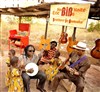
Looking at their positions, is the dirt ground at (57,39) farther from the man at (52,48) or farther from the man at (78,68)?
the man at (78,68)

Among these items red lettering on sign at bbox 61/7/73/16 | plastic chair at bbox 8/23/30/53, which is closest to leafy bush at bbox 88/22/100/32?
plastic chair at bbox 8/23/30/53

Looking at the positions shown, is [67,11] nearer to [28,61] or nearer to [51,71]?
[28,61]

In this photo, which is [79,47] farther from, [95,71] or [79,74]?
[95,71]

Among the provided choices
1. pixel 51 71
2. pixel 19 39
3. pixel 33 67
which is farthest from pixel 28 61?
pixel 19 39

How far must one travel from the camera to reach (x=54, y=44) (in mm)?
5766

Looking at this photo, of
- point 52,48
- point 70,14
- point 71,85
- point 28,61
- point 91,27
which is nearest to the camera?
point 28,61

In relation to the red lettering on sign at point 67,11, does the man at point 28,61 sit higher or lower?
lower

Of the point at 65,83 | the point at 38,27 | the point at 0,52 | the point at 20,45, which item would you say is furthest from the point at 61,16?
the point at 38,27

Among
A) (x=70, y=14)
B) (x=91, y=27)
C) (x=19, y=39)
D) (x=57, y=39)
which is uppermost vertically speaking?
(x=70, y=14)

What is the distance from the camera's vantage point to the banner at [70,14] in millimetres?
4504

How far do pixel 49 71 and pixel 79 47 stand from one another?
5.07 feet

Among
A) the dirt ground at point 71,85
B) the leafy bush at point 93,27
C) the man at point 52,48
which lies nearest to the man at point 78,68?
the dirt ground at point 71,85

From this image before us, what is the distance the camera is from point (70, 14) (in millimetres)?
4770

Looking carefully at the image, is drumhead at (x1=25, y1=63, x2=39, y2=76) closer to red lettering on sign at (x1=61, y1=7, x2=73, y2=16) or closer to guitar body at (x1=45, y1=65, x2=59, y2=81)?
guitar body at (x1=45, y1=65, x2=59, y2=81)
